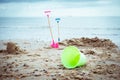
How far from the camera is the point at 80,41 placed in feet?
34.8

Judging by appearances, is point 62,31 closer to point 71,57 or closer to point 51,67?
point 71,57

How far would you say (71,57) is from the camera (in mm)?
6418

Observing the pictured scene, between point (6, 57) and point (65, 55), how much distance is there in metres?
2.19

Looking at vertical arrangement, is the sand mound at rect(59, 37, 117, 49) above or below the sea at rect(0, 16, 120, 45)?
below

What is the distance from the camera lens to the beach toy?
624 cm

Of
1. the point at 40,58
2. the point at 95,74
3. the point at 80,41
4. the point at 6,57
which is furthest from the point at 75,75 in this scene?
the point at 80,41

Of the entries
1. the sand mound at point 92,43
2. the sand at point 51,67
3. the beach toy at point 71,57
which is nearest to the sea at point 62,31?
the sand mound at point 92,43

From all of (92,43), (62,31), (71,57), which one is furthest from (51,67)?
(62,31)

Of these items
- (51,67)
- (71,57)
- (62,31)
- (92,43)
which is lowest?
(51,67)

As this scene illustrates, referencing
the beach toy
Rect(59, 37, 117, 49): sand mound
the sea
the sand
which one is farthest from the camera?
the sea

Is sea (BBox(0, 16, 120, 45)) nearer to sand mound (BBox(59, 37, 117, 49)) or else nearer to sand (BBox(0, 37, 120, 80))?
sand mound (BBox(59, 37, 117, 49))

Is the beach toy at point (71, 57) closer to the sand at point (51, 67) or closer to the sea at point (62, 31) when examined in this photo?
the sand at point (51, 67)

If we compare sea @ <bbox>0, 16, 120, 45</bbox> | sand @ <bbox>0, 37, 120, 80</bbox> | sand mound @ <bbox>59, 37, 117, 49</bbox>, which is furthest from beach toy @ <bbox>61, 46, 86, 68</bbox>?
sea @ <bbox>0, 16, 120, 45</bbox>

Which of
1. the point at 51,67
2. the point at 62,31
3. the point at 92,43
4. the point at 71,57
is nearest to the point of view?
the point at 51,67
